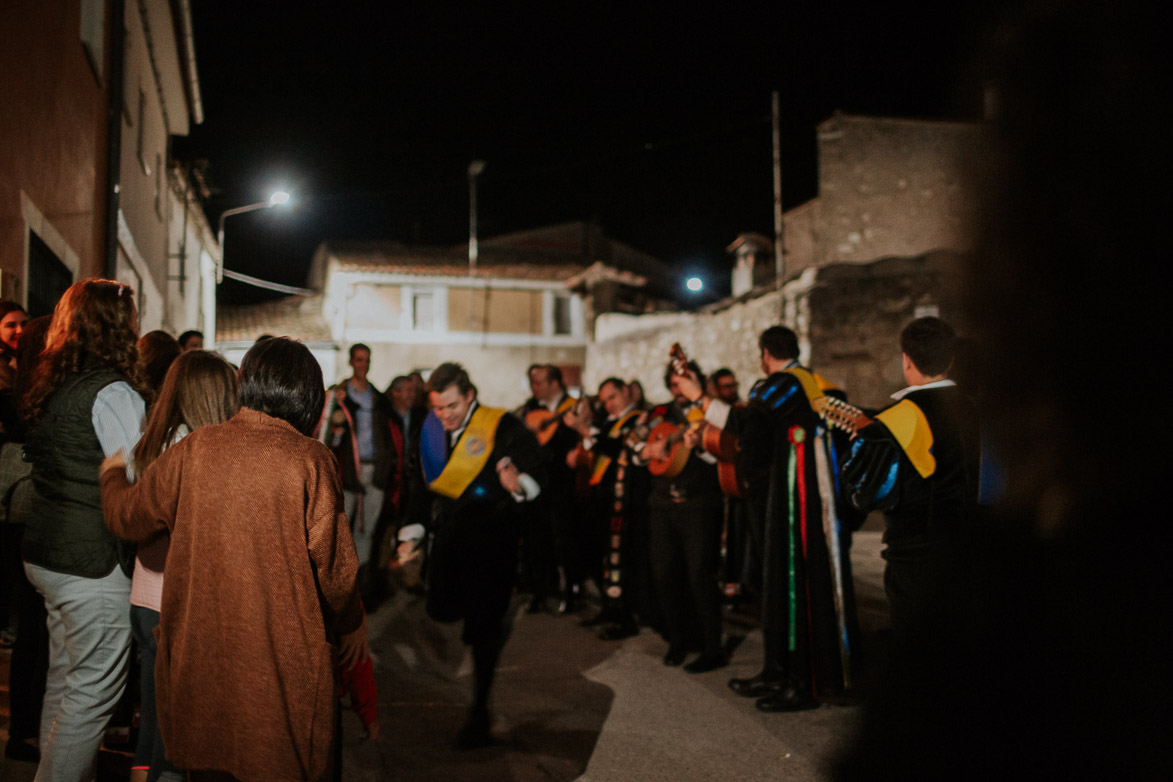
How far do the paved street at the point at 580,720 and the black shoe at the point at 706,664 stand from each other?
6 cm

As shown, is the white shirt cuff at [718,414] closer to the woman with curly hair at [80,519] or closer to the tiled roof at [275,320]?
the woman with curly hair at [80,519]

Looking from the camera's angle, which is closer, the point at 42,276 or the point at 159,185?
the point at 42,276

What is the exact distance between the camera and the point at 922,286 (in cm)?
1214

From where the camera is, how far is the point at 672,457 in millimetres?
5902

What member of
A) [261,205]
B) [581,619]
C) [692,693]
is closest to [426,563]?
[581,619]

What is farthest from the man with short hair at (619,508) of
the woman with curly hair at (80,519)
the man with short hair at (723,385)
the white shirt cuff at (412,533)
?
the woman with curly hair at (80,519)

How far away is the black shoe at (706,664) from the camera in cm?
561

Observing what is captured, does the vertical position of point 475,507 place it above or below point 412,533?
above

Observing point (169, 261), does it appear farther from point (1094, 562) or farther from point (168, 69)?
point (1094, 562)

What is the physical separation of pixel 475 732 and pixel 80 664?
6.41 ft

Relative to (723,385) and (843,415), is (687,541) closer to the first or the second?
(843,415)

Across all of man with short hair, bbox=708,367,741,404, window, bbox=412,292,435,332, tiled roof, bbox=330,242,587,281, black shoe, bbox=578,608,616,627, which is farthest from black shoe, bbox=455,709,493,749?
window, bbox=412,292,435,332

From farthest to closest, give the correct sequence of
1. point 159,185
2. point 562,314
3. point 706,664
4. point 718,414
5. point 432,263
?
point 562,314 < point 432,263 < point 159,185 < point 706,664 < point 718,414

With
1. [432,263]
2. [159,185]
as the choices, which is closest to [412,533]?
[159,185]
